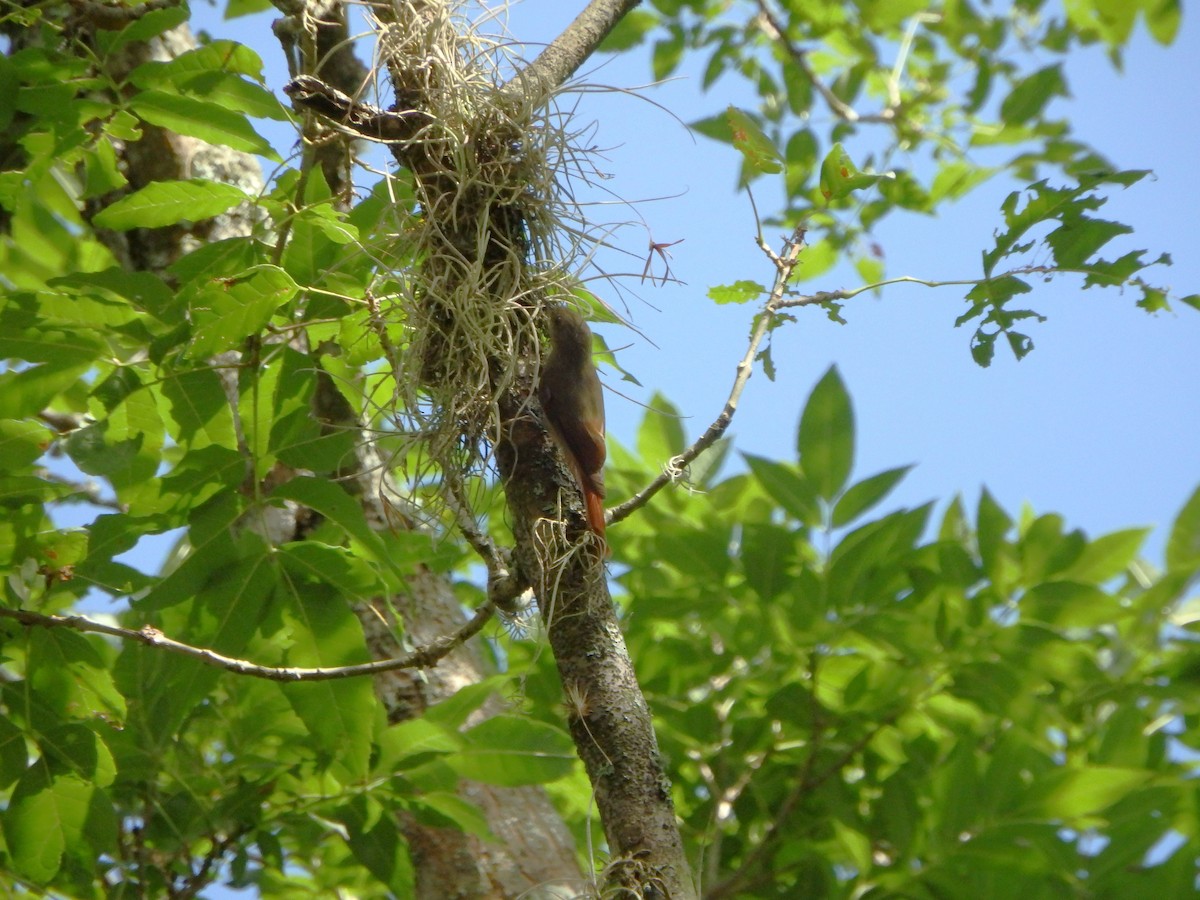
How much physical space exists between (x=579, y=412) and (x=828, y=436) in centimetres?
112

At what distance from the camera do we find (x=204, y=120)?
6.49 ft

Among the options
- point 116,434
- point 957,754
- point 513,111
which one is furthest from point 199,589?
point 957,754

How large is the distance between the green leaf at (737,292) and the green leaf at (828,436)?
2.07ft

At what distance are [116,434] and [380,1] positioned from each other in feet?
3.00

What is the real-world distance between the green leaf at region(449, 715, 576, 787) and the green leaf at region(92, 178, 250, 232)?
3.54ft

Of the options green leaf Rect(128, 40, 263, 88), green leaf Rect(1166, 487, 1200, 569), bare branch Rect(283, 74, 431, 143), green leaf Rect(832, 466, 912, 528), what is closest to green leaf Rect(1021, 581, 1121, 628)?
green leaf Rect(1166, 487, 1200, 569)

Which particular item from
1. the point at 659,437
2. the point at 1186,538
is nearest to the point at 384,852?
the point at 659,437

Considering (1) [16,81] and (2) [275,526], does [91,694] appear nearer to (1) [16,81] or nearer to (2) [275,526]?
(2) [275,526]

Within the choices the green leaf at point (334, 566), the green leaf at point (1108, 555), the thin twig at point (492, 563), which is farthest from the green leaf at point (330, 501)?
the green leaf at point (1108, 555)

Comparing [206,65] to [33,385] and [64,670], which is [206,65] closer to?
[33,385]

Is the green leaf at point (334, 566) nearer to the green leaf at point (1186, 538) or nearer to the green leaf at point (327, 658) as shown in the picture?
the green leaf at point (327, 658)

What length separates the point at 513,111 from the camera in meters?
1.85

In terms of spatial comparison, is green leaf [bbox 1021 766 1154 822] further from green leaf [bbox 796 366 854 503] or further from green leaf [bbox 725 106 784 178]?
green leaf [bbox 725 106 784 178]

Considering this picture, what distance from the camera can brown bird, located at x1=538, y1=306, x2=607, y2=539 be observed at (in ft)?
5.19
